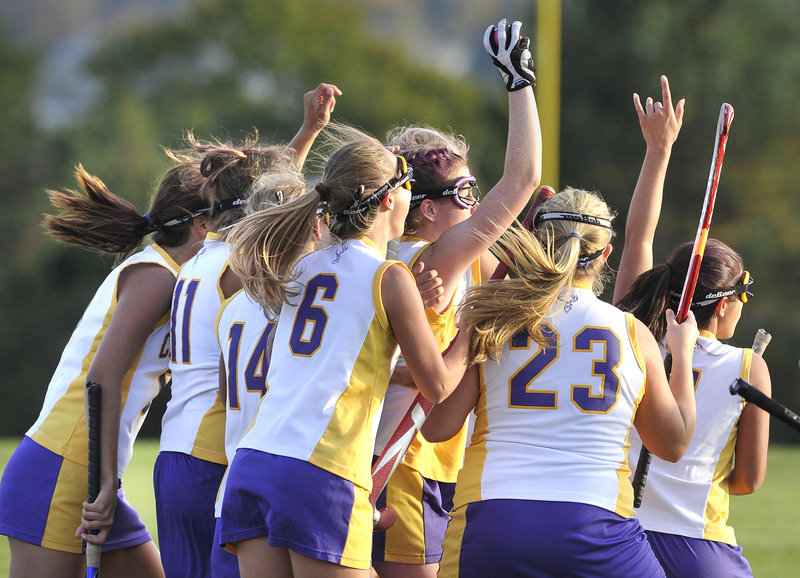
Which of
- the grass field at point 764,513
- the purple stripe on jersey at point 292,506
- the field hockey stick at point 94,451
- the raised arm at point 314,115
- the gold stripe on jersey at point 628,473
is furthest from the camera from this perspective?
the grass field at point 764,513

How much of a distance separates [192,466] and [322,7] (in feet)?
109

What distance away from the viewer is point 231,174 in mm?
3826

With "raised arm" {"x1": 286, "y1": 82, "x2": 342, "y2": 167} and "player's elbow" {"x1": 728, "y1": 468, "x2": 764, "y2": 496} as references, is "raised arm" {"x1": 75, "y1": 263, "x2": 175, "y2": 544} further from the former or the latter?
"player's elbow" {"x1": 728, "y1": 468, "x2": 764, "y2": 496}

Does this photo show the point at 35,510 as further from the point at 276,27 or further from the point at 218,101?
Result: the point at 276,27

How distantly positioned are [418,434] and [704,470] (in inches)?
36.6

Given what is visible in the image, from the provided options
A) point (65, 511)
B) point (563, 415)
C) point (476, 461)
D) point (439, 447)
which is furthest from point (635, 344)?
point (65, 511)

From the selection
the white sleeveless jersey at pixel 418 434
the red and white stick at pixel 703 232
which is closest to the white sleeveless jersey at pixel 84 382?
the white sleeveless jersey at pixel 418 434

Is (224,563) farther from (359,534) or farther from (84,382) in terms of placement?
(84,382)

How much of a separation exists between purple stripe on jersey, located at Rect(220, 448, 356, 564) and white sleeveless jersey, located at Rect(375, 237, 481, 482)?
568mm

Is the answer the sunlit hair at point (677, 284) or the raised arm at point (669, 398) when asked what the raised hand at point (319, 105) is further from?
the raised arm at point (669, 398)

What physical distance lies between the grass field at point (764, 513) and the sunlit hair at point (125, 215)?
11.5 ft

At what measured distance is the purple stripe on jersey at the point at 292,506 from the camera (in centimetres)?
277

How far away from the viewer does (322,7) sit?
3509 cm

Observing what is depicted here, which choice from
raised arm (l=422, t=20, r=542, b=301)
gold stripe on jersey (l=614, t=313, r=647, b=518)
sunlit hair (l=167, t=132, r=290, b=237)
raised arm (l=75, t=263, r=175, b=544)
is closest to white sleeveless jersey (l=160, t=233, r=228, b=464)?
raised arm (l=75, t=263, r=175, b=544)
